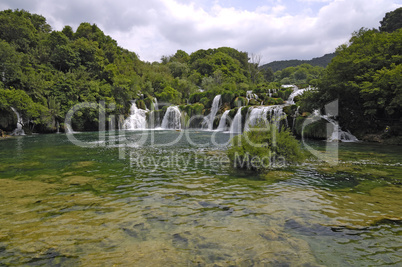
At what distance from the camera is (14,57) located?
2673 centimetres

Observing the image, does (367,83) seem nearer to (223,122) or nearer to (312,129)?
(312,129)

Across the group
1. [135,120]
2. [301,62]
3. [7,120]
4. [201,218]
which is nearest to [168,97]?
[135,120]

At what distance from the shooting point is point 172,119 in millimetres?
37531

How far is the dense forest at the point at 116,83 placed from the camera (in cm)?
1706

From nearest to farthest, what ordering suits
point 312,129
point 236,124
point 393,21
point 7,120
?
point 312,129
point 7,120
point 236,124
point 393,21

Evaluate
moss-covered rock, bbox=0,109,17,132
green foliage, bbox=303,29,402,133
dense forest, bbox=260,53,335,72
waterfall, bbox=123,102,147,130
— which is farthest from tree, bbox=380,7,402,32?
dense forest, bbox=260,53,335,72

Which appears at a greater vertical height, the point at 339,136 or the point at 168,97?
the point at 168,97

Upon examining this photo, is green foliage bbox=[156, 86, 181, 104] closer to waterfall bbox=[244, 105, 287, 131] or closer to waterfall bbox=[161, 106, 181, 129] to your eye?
waterfall bbox=[161, 106, 181, 129]

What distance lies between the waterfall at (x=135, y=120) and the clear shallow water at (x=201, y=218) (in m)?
32.0

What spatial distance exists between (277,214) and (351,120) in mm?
19826

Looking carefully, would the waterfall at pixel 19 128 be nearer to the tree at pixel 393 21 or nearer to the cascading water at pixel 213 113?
the cascading water at pixel 213 113

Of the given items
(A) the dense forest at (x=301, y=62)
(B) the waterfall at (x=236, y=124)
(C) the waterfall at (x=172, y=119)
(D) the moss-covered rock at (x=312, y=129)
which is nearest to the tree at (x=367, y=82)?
(D) the moss-covered rock at (x=312, y=129)

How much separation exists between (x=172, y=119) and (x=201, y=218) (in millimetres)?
33784

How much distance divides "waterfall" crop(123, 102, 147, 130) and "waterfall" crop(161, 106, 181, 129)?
14.8ft
